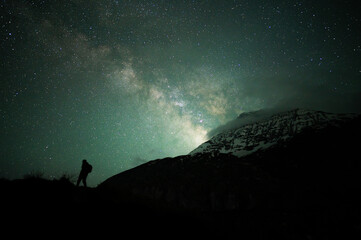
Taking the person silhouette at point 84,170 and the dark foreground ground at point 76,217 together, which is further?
the person silhouette at point 84,170

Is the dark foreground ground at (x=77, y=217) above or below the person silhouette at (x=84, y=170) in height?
below

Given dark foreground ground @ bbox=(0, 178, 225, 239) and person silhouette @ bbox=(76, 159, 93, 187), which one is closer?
dark foreground ground @ bbox=(0, 178, 225, 239)

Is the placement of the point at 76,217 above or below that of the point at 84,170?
below

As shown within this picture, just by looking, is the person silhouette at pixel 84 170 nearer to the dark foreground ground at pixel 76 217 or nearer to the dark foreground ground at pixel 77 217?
the dark foreground ground at pixel 76 217

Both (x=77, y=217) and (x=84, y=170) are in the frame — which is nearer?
(x=77, y=217)

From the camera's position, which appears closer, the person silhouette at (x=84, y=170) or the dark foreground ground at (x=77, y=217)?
the dark foreground ground at (x=77, y=217)

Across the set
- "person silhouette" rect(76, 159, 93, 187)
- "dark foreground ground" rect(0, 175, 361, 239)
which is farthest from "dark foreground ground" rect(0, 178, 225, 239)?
"person silhouette" rect(76, 159, 93, 187)

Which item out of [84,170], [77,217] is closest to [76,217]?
[77,217]

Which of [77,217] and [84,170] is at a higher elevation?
[84,170]

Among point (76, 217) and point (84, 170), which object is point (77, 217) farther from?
point (84, 170)

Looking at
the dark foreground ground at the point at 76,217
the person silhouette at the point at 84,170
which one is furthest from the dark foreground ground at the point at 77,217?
the person silhouette at the point at 84,170

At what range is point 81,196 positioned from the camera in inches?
276

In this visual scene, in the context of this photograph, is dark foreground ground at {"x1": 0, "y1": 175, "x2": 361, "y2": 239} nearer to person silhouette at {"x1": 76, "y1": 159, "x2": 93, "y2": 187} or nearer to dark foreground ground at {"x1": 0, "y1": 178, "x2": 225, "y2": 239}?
dark foreground ground at {"x1": 0, "y1": 178, "x2": 225, "y2": 239}

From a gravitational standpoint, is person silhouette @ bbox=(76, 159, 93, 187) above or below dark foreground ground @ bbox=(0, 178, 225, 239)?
above
